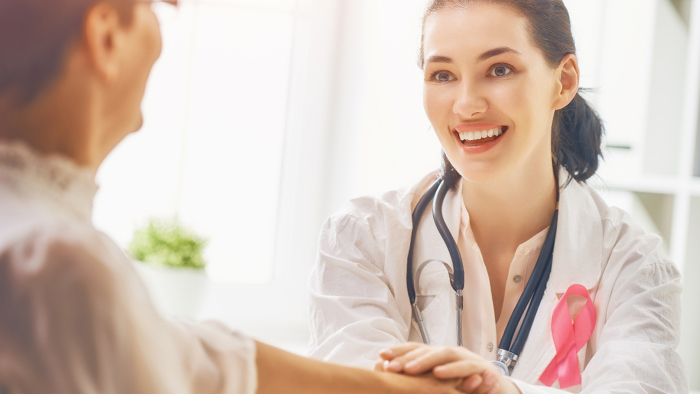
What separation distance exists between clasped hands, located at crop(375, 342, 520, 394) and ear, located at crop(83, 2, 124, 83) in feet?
1.26

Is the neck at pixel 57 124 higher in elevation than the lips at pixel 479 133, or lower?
lower

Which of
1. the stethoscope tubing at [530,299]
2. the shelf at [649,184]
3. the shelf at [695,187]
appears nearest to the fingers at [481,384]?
the stethoscope tubing at [530,299]

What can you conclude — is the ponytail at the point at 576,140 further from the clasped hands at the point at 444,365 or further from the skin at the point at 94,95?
the skin at the point at 94,95

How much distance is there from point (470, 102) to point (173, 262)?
823 millimetres

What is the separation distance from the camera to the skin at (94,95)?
0.35 metres

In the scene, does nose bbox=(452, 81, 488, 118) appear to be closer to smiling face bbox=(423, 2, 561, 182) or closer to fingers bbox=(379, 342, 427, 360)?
smiling face bbox=(423, 2, 561, 182)

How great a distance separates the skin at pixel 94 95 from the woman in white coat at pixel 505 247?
23.8 inches

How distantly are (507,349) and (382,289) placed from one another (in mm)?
215

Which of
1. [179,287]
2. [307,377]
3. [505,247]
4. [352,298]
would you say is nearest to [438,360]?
[307,377]

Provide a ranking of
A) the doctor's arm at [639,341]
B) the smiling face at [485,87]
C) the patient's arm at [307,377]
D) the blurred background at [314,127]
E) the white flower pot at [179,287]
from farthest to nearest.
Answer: the blurred background at [314,127] → the white flower pot at [179,287] → the smiling face at [485,87] → the doctor's arm at [639,341] → the patient's arm at [307,377]

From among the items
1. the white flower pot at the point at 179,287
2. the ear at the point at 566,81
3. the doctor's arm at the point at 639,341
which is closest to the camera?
the doctor's arm at the point at 639,341

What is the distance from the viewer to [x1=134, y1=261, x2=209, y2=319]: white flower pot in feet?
4.76

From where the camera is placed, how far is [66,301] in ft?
1.03

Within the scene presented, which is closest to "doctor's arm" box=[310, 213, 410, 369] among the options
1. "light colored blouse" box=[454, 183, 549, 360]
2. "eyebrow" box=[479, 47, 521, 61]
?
"light colored blouse" box=[454, 183, 549, 360]
